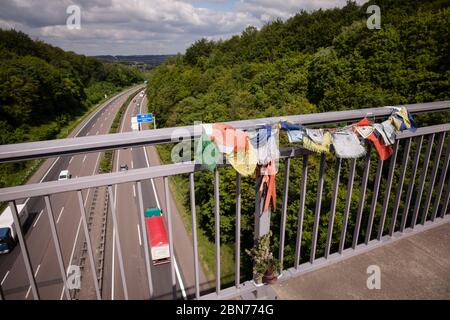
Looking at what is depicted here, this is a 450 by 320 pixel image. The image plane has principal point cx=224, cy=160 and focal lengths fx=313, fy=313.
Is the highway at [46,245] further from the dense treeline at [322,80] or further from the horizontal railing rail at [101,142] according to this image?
the dense treeline at [322,80]

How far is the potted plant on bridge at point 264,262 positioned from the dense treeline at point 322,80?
334 inches

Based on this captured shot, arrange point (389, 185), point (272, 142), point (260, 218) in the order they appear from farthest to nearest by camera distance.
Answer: point (389, 185)
point (260, 218)
point (272, 142)

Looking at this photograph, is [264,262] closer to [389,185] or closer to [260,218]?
[260,218]

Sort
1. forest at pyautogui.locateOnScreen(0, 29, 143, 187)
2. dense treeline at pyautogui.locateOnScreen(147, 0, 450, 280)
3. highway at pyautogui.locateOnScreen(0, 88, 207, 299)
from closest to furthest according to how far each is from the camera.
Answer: highway at pyautogui.locateOnScreen(0, 88, 207, 299), dense treeline at pyautogui.locateOnScreen(147, 0, 450, 280), forest at pyautogui.locateOnScreen(0, 29, 143, 187)

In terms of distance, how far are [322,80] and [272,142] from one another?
91.5ft

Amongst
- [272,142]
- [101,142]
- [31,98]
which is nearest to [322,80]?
[272,142]

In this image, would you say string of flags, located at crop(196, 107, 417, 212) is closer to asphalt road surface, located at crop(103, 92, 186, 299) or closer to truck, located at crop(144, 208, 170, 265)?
asphalt road surface, located at crop(103, 92, 186, 299)

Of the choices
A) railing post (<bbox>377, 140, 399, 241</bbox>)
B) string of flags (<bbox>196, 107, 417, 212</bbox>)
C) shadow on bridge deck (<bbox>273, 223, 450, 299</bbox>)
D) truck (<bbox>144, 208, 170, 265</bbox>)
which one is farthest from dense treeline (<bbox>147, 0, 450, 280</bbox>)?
string of flags (<bbox>196, 107, 417, 212</bbox>)

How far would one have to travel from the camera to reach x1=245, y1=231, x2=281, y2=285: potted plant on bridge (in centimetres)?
235

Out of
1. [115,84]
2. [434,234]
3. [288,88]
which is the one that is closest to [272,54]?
[288,88]

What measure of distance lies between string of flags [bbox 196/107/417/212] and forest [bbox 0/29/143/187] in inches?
791

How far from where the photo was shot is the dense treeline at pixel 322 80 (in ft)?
45.7

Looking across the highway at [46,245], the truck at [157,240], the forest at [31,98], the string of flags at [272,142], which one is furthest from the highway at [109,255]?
the string of flags at [272,142]

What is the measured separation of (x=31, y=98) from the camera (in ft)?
131
